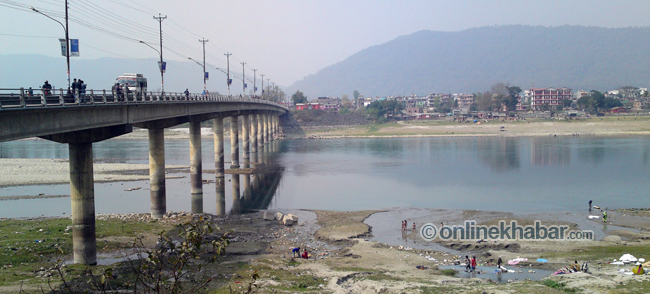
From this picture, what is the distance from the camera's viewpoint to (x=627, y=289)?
21.6 meters

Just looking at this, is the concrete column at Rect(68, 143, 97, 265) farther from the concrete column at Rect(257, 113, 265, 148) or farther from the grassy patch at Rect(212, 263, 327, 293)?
the concrete column at Rect(257, 113, 265, 148)

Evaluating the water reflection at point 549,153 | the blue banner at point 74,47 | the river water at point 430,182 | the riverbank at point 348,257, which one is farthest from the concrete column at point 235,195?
the water reflection at point 549,153

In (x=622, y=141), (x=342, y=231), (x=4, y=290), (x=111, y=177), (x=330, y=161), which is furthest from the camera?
(x=622, y=141)

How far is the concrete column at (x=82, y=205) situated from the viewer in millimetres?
28469

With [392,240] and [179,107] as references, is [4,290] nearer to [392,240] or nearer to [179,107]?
[392,240]

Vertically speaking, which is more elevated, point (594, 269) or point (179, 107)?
point (179, 107)

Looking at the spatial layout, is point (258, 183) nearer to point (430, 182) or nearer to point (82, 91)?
point (430, 182)

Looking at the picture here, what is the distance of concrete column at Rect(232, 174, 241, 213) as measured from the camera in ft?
162

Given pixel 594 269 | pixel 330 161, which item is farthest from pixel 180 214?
pixel 330 161

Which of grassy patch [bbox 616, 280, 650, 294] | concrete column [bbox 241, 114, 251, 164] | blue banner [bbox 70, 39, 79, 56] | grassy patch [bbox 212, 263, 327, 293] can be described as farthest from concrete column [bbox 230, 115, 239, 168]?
grassy patch [bbox 616, 280, 650, 294]

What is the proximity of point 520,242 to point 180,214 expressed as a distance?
24781 millimetres

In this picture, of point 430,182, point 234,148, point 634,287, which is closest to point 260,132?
point 234,148

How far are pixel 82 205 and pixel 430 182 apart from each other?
1672 inches

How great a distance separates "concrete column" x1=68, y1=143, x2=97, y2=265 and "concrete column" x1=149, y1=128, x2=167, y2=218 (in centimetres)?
1371
